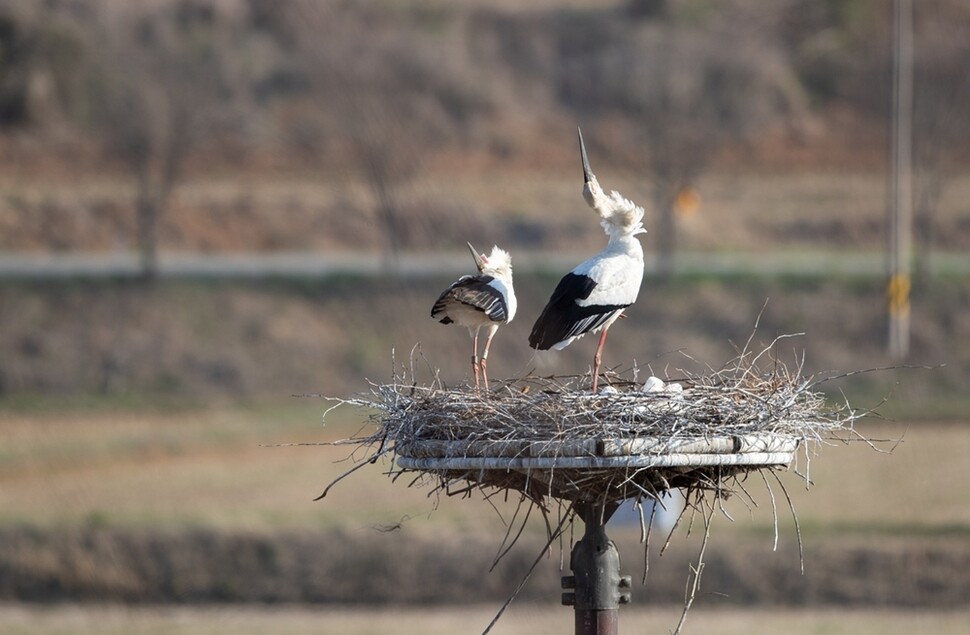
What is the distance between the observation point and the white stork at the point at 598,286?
905 cm

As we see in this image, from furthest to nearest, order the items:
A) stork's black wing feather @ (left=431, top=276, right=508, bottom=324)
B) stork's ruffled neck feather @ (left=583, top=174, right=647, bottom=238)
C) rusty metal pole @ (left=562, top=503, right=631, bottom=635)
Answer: stork's ruffled neck feather @ (left=583, top=174, right=647, bottom=238) < stork's black wing feather @ (left=431, top=276, right=508, bottom=324) < rusty metal pole @ (left=562, top=503, right=631, bottom=635)

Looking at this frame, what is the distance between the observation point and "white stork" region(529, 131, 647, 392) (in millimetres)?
9047

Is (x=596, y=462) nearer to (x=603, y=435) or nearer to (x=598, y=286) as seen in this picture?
(x=603, y=435)

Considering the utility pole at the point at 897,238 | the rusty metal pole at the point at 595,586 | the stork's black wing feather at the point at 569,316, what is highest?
the utility pole at the point at 897,238

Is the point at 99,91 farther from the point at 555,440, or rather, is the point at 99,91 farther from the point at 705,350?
the point at 555,440

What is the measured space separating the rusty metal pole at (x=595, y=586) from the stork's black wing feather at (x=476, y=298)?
1.76 meters

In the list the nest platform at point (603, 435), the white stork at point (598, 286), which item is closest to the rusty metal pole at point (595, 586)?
the nest platform at point (603, 435)

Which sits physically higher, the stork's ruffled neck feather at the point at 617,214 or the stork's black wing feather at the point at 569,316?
the stork's ruffled neck feather at the point at 617,214

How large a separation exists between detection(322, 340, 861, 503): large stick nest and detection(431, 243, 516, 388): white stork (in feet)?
2.67

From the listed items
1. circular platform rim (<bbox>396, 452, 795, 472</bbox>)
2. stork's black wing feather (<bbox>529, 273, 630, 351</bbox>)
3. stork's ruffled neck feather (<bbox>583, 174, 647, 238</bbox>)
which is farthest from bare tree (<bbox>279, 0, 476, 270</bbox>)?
circular platform rim (<bbox>396, 452, 795, 472</bbox>)

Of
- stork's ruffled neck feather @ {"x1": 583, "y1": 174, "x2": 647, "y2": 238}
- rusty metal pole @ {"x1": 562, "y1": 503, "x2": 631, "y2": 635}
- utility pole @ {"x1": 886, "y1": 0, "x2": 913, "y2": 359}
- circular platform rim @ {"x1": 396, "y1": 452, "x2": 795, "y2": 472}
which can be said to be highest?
utility pole @ {"x1": 886, "y1": 0, "x2": 913, "y2": 359}

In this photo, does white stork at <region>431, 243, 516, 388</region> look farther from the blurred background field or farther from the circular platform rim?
the blurred background field

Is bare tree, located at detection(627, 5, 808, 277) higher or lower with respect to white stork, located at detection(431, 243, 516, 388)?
higher

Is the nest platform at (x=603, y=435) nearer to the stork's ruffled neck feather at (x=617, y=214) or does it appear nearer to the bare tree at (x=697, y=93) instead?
the stork's ruffled neck feather at (x=617, y=214)
